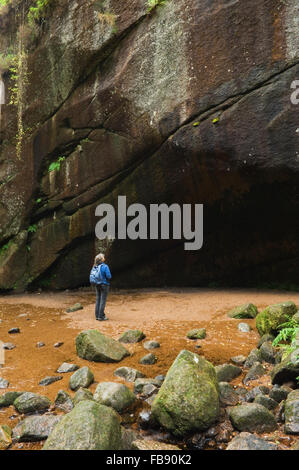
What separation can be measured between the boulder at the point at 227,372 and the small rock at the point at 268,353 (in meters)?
0.63

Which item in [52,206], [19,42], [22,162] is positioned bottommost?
[52,206]

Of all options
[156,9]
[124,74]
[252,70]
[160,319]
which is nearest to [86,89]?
[124,74]

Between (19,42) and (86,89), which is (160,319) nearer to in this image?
(86,89)

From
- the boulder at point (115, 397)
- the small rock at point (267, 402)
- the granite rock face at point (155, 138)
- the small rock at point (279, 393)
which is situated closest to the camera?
the small rock at point (267, 402)

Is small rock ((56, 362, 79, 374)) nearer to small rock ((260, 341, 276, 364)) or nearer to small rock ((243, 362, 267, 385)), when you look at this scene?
small rock ((243, 362, 267, 385))

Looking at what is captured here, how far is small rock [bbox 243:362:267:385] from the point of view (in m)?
4.73

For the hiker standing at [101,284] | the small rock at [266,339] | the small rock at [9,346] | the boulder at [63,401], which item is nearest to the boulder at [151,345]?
Result: the small rock at [266,339]

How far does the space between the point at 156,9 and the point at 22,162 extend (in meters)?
8.92

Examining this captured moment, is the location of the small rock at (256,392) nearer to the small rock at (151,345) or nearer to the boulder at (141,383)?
the boulder at (141,383)

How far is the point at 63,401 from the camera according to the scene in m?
4.30

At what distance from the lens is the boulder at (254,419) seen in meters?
3.50

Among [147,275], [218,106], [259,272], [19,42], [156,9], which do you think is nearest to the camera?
[218,106]

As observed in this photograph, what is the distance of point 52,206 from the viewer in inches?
588

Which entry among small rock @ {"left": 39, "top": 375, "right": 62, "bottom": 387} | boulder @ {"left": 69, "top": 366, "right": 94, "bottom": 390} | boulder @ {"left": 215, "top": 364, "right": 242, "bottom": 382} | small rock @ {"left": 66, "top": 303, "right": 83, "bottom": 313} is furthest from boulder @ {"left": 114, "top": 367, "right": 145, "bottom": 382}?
small rock @ {"left": 66, "top": 303, "right": 83, "bottom": 313}
